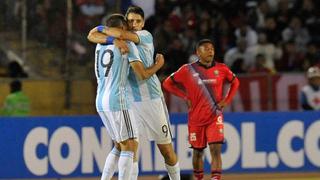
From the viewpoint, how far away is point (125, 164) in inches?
427

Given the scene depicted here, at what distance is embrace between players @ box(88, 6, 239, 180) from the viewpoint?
10891mm

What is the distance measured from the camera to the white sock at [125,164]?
10852 millimetres

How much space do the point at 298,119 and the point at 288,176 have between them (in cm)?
91

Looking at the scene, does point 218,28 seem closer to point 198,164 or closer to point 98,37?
point 198,164

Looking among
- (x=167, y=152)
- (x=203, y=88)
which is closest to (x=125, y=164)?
(x=167, y=152)

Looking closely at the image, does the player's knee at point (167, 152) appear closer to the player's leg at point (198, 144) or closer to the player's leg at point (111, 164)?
the player's leg at point (111, 164)

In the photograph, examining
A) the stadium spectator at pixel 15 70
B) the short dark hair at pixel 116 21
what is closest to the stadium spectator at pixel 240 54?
the stadium spectator at pixel 15 70

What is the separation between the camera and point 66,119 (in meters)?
14.8

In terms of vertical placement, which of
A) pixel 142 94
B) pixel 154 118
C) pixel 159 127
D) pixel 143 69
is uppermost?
pixel 143 69

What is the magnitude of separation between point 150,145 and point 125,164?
4077mm

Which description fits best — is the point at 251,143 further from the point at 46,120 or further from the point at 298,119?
the point at 46,120

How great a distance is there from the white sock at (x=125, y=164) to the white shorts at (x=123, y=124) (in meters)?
0.18

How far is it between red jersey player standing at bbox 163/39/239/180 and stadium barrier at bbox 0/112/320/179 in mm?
2165

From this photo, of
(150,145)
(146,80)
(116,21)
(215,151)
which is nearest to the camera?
(116,21)
